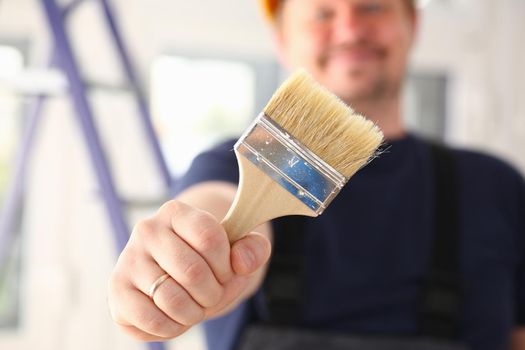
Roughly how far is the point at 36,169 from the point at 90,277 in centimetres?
36

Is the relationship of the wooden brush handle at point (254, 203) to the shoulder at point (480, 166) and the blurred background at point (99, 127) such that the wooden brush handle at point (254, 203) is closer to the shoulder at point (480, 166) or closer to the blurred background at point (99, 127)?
the shoulder at point (480, 166)

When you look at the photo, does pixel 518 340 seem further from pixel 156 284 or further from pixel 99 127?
pixel 99 127

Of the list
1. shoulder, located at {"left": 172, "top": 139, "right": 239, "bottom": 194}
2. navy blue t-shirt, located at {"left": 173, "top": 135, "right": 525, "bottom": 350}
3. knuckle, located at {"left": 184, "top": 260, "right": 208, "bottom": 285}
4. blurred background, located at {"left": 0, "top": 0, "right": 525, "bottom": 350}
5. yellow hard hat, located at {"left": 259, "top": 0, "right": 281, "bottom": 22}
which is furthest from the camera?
blurred background, located at {"left": 0, "top": 0, "right": 525, "bottom": 350}

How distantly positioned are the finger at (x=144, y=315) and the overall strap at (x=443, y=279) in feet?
2.10

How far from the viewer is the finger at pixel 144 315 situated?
433 millimetres

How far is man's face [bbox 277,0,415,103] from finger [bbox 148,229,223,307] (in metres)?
0.67

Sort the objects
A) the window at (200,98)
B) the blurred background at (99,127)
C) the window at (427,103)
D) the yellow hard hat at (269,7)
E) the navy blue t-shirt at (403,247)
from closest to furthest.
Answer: the navy blue t-shirt at (403,247) < the yellow hard hat at (269,7) < the blurred background at (99,127) < the window at (200,98) < the window at (427,103)

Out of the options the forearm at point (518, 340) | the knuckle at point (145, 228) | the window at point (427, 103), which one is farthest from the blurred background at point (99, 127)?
the knuckle at point (145, 228)

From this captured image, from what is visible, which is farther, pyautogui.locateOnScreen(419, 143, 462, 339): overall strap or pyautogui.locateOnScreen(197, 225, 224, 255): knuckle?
pyautogui.locateOnScreen(419, 143, 462, 339): overall strap

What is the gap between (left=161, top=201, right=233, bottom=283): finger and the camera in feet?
1.40

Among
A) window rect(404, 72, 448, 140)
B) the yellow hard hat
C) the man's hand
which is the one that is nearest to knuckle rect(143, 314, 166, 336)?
the man's hand

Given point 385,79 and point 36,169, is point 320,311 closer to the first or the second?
point 385,79

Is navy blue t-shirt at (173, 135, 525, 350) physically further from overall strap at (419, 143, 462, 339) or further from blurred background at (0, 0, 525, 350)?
blurred background at (0, 0, 525, 350)

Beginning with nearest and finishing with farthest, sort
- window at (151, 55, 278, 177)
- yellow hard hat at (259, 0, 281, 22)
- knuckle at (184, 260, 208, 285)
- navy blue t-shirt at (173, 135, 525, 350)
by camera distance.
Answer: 1. knuckle at (184, 260, 208, 285)
2. navy blue t-shirt at (173, 135, 525, 350)
3. yellow hard hat at (259, 0, 281, 22)
4. window at (151, 55, 278, 177)
